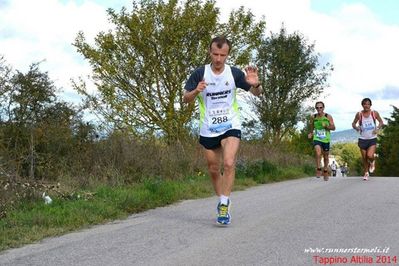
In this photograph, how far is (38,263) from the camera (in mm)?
4941

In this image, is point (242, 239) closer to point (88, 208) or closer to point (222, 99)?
point (222, 99)

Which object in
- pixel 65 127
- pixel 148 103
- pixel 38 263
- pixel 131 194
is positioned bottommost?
pixel 38 263

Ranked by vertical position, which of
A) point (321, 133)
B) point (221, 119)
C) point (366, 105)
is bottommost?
point (221, 119)

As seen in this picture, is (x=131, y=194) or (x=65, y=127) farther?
(x=65, y=127)

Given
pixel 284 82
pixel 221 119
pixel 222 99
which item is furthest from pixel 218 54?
pixel 284 82

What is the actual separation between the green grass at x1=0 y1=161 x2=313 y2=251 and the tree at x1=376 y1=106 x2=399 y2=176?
50.2 metres

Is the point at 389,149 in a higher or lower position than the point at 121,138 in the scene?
higher

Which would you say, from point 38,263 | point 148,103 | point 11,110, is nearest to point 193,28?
point 148,103

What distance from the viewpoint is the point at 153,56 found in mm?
20719

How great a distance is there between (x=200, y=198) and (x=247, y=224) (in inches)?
127

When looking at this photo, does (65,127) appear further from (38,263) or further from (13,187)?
(38,263)

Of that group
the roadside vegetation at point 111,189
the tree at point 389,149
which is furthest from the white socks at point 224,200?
the tree at point 389,149

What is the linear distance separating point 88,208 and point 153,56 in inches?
543

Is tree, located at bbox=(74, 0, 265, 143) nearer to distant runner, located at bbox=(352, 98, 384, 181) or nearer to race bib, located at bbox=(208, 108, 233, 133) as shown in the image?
distant runner, located at bbox=(352, 98, 384, 181)
